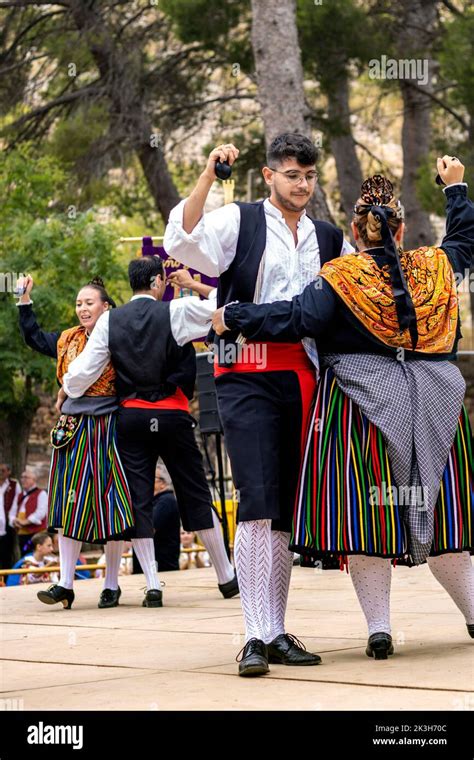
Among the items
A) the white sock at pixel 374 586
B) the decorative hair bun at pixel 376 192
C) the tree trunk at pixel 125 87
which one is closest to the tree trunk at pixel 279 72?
the tree trunk at pixel 125 87

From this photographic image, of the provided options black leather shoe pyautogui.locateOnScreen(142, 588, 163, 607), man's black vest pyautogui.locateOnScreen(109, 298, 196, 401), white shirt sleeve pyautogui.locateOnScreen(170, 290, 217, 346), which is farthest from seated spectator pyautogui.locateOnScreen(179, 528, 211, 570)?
white shirt sleeve pyautogui.locateOnScreen(170, 290, 217, 346)

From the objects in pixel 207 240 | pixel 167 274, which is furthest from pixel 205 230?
pixel 167 274

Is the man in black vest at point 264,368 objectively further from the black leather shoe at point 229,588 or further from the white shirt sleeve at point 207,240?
the black leather shoe at point 229,588

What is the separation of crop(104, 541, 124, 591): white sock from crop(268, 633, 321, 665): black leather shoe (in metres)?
2.91

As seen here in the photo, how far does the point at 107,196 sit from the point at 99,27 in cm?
342

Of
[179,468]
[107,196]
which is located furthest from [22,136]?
[179,468]

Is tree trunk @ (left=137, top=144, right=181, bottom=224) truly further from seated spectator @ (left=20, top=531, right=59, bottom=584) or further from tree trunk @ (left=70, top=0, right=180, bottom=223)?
seated spectator @ (left=20, top=531, right=59, bottom=584)

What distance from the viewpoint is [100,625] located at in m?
6.59

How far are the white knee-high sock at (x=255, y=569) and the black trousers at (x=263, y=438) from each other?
3.0 inches

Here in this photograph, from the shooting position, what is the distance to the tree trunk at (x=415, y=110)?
70.0ft

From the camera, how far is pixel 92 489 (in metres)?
7.54

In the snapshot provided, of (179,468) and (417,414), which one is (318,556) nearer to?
(417,414)

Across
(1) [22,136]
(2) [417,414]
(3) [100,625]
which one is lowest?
(3) [100,625]

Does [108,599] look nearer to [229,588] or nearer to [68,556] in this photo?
[68,556]
